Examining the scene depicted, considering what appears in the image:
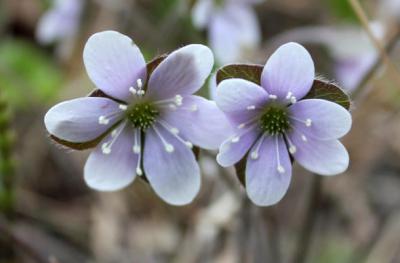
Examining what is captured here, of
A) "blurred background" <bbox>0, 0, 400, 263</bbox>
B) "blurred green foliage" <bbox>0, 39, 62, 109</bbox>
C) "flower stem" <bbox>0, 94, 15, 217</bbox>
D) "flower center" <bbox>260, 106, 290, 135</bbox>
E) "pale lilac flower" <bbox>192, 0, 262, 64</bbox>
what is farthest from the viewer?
"blurred green foliage" <bbox>0, 39, 62, 109</bbox>

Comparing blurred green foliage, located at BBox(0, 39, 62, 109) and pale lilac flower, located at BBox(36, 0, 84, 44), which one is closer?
pale lilac flower, located at BBox(36, 0, 84, 44)

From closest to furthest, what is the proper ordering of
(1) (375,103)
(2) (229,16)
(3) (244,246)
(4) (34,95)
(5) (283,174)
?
(5) (283,174) → (3) (244,246) → (2) (229,16) → (1) (375,103) → (4) (34,95)

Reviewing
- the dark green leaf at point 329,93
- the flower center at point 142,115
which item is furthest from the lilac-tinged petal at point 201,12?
the dark green leaf at point 329,93

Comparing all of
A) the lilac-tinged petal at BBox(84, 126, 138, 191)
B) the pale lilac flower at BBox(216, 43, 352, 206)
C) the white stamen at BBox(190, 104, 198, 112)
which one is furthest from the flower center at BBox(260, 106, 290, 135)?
the lilac-tinged petal at BBox(84, 126, 138, 191)

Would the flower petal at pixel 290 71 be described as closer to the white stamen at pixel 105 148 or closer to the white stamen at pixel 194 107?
the white stamen at pixel 194 107

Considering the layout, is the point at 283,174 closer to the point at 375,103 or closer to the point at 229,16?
the point at 229,16

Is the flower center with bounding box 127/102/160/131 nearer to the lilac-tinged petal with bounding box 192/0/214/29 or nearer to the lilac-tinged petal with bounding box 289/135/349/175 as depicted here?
the lilac-tinged petal with bounding box 289/135/349/175

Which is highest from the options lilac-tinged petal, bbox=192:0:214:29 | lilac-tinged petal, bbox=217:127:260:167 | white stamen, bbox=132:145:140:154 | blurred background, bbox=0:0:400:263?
lilac-tinged petal, bbox=217:127:260:167

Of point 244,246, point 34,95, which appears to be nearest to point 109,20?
point 34,95
